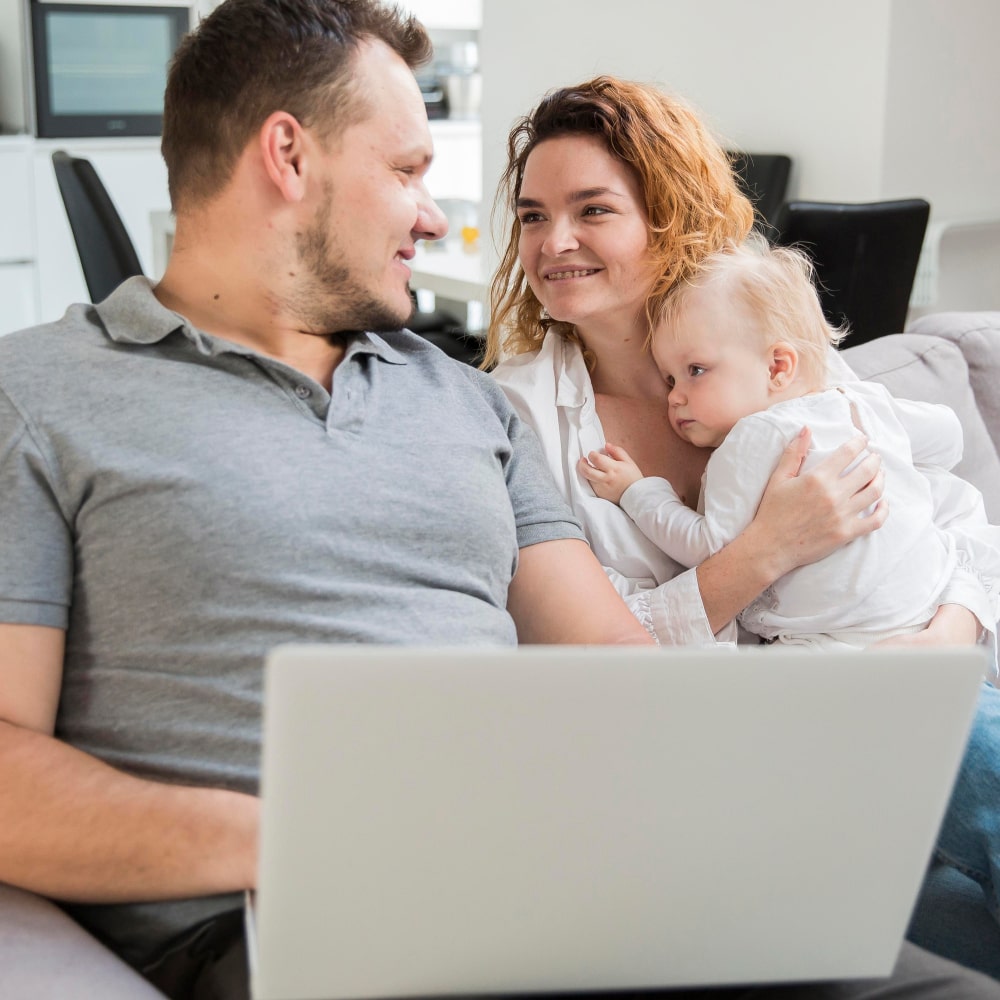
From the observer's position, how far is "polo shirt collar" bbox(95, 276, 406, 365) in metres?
1.27

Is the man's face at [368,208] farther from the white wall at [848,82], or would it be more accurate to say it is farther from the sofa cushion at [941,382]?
the white wall at [848,82]

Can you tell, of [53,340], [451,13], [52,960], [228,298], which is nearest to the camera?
[52,960]

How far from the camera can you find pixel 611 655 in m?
0.76

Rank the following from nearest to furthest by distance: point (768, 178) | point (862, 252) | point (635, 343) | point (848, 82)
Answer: point (635, 343)
point (862, 252)
point (848, 82)
point (768, 178)

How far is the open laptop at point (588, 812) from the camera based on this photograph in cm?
76

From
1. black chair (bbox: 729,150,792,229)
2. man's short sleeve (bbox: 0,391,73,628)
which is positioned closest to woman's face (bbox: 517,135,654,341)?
man's short sleeve (bbox: 0,391,73,628)

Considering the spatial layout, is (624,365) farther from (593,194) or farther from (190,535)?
(190,535)

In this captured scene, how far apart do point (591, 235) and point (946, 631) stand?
25.8 inches

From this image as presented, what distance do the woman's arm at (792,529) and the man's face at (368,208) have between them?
475 millimetres

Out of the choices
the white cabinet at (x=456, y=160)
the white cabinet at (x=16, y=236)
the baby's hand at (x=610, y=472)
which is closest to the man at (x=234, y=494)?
the baby's hand at (x=610, y=472)

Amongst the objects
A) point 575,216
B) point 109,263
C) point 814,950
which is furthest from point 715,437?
point 109,263

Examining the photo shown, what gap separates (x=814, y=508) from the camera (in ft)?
4.86

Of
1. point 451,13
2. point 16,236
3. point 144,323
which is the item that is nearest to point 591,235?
point 144,323

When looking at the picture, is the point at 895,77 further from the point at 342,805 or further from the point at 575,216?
the point at 342,805
